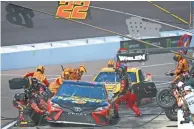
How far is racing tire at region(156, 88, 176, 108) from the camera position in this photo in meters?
14.8

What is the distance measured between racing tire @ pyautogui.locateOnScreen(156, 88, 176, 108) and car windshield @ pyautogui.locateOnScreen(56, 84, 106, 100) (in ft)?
5.54

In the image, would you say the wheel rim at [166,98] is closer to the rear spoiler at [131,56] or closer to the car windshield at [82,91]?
the rear spoiler at [131,56]

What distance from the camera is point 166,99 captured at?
1491 centimetres

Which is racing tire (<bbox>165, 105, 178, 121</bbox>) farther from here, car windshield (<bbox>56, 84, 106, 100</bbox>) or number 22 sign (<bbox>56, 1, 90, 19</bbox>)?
number 22 sign (<bbox>56, 1, 90, 19</bbox>)

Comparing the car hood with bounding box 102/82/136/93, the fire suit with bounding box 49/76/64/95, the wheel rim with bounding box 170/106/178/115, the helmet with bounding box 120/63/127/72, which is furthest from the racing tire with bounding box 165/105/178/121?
the fire suit with bounding box 49/76/64/95

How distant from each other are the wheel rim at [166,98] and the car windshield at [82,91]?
175cm

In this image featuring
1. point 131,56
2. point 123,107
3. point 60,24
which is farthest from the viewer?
point 60,24

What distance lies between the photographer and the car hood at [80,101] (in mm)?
14266

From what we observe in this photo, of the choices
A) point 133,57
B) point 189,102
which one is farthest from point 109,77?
point 189,102

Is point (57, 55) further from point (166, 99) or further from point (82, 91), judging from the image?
point (166, 99)

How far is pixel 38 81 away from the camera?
50.5 ft

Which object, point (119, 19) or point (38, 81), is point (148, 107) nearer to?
point (38, 81)

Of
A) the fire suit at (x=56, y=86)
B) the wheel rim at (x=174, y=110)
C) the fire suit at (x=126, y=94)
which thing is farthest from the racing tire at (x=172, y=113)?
the fire suit at (x=56, y=86)

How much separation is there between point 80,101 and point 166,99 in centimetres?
262
